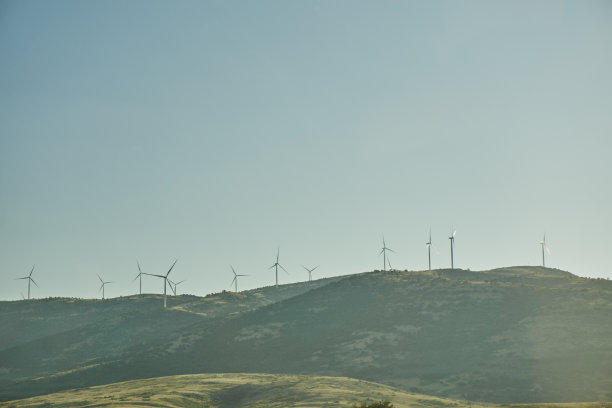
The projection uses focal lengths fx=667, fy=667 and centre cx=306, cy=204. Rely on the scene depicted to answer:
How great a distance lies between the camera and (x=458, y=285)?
145875 millimetres

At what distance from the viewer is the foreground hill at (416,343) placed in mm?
89375

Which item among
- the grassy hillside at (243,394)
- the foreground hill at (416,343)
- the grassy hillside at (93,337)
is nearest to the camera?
the grassy hillside at (243,394)

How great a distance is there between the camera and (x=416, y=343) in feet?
381

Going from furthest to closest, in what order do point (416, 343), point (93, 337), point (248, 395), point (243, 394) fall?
point (93, 337) → point (416, 343) → point (243, 394) → point (248, 395)

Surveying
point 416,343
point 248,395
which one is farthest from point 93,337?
point 248,395

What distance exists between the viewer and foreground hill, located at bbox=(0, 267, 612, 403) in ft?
293

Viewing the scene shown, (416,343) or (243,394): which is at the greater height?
(416,343)

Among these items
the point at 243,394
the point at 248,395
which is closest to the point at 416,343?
the point at 243,394

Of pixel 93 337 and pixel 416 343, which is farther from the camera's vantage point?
pixel 93 337

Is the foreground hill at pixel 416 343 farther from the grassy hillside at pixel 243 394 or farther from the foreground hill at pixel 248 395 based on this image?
the foreground hill at pixel 248 395

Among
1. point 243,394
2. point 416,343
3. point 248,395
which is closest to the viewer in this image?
point 248,395

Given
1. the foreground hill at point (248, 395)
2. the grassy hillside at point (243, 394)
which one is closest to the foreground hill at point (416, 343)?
the grassy hillside at point (243, 394)

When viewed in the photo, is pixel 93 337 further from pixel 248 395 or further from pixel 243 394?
pixel 248 395

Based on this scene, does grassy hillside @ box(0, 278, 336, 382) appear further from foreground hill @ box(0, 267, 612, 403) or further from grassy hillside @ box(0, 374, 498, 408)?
grassy hillside @ box(0, 374, 498, 408)
